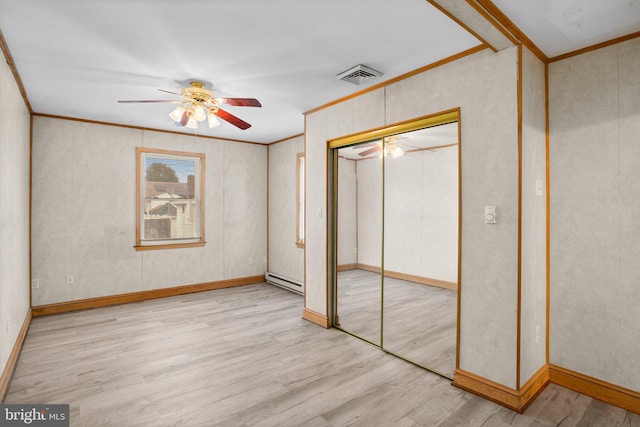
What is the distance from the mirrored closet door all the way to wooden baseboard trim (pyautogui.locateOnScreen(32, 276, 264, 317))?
8.83 feet

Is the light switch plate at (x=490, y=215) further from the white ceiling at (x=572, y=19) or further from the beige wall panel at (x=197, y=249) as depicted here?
the beige wall panel at (x=197, y=249)

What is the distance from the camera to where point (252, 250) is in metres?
6.30

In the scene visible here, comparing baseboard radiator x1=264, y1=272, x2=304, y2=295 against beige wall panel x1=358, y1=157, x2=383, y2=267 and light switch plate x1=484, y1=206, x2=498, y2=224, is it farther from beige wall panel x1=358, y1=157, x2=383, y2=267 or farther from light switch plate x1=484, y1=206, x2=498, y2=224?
light switch plate x1=484, y1=206, x2=498, y2=224

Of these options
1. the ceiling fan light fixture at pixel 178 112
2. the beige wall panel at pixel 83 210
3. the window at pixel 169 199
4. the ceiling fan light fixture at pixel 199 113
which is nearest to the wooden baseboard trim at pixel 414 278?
the ceiling fan light fixture at pixel 199 113

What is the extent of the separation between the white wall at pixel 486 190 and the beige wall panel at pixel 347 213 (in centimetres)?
107

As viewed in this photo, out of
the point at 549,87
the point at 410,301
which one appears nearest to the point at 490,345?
the point at 410,301

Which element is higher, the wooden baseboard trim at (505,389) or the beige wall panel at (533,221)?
the beige wall panel at (533,221)

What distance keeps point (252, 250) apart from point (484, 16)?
17.1ft

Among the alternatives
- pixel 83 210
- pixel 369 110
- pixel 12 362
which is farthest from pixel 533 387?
pixel 83 210

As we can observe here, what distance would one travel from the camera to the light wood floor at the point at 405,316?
305cm

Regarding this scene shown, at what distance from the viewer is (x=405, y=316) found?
362cm

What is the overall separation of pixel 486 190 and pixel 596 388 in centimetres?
169

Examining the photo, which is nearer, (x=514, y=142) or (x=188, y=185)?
(x=514, y=142)

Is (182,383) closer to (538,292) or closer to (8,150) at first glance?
(8,150)
